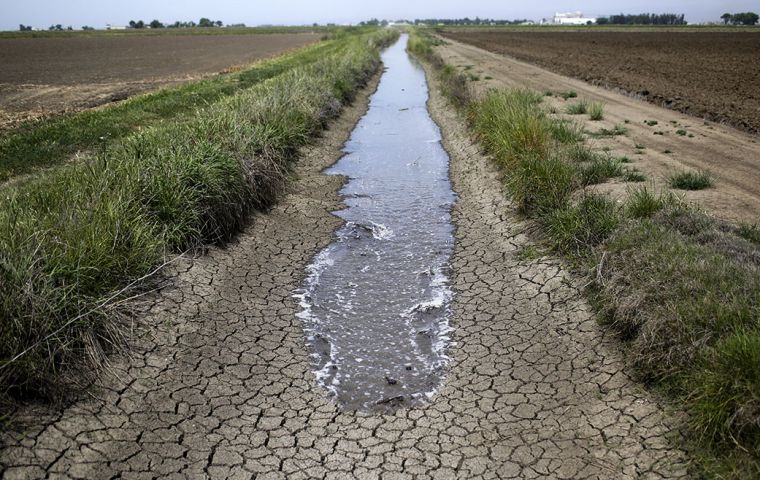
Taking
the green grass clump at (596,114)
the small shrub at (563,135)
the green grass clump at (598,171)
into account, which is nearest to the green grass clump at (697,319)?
the green grass clump at (598,171)

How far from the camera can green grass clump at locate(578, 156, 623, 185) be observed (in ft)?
30.6

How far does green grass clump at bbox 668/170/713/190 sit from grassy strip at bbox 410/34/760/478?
87 cm

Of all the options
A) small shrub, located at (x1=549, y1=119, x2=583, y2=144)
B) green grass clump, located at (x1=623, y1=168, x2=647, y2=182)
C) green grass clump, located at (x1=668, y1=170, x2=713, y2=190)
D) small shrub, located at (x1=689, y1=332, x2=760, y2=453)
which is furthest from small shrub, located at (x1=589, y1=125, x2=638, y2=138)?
small shrub, located at (x1=689, y1=332, x2=760, y2=453)

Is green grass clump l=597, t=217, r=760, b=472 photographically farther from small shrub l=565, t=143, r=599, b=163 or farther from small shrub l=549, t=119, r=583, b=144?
small shrub l=549, t=119, r=583, b=144

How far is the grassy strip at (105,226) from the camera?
178 inches

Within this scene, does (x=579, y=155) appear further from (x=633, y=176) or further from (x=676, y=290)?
(x=676, y=290)

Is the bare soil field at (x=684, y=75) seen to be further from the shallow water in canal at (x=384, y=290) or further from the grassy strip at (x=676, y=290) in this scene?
the grassy strip at (x=676, y=290)

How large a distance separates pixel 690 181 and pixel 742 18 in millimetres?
170159

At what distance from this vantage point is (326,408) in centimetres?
504

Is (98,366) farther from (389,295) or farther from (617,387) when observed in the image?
(617,387)

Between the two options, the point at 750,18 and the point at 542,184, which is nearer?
the point at 542,184

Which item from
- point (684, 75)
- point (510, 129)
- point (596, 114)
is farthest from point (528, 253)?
point (684, 75)

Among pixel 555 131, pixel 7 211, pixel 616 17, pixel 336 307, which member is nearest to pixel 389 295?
pixel 336 307

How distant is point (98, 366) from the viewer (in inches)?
189
